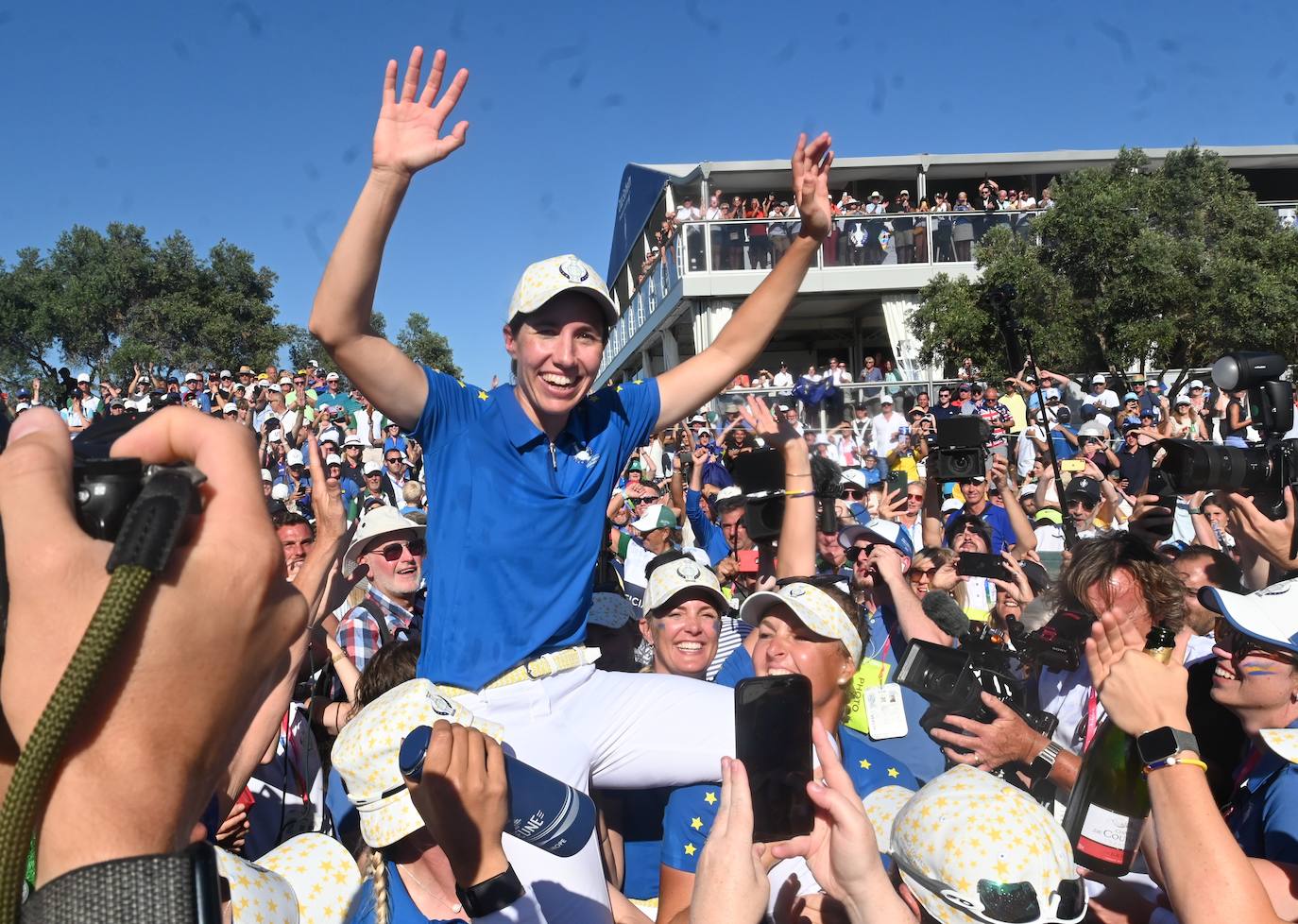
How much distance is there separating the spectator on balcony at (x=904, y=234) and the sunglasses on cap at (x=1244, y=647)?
23.1 m

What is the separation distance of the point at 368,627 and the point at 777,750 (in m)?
3.59

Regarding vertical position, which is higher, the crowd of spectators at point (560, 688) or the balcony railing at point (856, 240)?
the balcony railing at point (856, 240)

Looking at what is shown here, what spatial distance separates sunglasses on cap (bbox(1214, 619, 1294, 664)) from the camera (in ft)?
9.16

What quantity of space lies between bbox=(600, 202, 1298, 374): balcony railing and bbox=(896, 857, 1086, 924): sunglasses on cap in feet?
66.9

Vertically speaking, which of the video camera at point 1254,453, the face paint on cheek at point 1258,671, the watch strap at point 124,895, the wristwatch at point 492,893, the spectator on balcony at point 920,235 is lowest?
the wristwatch at point 492,893

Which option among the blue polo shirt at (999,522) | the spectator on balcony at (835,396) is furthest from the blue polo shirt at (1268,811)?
the spectator on balcony at (835,396)

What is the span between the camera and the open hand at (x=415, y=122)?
2.32 meters

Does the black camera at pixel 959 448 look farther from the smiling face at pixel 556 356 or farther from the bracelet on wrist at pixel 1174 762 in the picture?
the bracelet on wrist at pixel 1174 762

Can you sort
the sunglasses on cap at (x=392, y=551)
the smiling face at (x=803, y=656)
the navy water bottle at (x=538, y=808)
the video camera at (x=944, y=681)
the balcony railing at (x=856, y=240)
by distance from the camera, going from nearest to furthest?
the navy water bottle at (x=538, y=808) < the video camera at (x=944, y=681) < the smiling face at (x=803, y=656) < the sunglasses on cap at (x=392, y=551) < the balcony railing at (x=856, y=240)

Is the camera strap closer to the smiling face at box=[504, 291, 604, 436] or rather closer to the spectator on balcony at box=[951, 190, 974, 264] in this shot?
the smiling face at box=[504, 291, 604, 436]

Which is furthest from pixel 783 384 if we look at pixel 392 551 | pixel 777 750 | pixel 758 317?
pixel 777 750

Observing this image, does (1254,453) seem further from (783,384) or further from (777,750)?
(783,384)

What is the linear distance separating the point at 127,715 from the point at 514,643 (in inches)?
69.2

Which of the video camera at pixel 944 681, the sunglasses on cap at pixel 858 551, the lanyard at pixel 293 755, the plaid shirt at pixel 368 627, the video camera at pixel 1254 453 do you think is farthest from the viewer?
the sunglasses on cap at pixel 858 551
